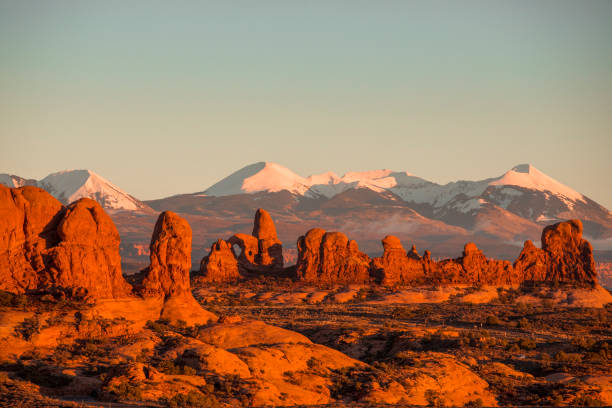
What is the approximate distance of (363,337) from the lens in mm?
74188

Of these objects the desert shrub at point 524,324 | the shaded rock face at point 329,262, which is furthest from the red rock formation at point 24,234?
the shaded rock face at point 329,262

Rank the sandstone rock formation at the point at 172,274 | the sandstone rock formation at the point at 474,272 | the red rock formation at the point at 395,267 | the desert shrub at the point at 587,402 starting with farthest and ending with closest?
the sandstone rock formation at the point at 474,272, the red rock formation at the point at 395,267, the sandstone rock formation at the point at 172,274, the desert shrub at the point at 587,402

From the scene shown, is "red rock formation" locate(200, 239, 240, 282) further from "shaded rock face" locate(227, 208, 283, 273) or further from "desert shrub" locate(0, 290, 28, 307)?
"desert shrub" locate(0, 290, 28, 307)

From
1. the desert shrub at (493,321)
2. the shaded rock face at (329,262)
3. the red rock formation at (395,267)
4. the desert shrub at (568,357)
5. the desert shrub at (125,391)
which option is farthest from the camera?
the shaded rock face at (329,262)

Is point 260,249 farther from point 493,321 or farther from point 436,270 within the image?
point 493,321

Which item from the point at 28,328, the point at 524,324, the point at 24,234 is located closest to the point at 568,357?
the point at 524,324

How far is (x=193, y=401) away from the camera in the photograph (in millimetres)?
47062

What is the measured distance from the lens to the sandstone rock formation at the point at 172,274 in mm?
69188

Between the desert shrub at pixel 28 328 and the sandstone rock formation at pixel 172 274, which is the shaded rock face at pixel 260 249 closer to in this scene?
the sandstone rock formation at pixel 172 274

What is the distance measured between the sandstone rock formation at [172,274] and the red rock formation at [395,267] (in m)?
60.1

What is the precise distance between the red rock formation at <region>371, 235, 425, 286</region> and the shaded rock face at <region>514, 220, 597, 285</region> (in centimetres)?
1664

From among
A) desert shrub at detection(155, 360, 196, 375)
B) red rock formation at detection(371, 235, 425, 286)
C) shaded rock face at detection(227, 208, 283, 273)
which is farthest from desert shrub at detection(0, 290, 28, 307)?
shaded rock face at detection(227, 208, 283, 273)

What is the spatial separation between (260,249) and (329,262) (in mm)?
15403

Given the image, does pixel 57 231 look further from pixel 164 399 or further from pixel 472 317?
pixel 472 317
